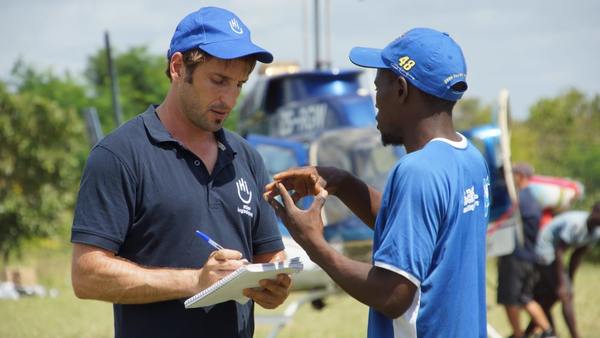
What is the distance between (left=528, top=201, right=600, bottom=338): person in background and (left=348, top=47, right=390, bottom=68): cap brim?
698 centimetres

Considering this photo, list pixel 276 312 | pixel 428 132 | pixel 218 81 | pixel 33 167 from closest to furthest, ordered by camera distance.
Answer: pixel 428 132, pixel 218 81, pixel 276 312, pixel 33 167

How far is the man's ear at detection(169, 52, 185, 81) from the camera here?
3.18 m

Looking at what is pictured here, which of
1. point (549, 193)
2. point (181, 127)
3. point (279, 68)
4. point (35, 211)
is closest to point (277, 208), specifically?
point (181, 127)

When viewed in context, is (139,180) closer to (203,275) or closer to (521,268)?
(203,275)

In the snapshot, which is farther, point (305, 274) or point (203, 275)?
point (305, 274)

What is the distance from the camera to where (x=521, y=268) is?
10.1 meters

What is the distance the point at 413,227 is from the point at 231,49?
2.93 ft

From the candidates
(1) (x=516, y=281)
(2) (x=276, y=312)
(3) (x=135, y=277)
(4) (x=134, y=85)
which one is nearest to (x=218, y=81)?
(3) (x=135, y=277)

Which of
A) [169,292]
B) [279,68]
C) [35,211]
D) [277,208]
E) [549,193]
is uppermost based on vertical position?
[277,208]

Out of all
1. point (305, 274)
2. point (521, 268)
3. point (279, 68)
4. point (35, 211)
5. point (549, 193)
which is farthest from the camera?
point (35, 211)

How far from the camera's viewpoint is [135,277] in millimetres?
2885

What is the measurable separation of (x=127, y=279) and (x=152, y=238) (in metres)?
0.18

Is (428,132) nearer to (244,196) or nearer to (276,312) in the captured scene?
(244,196)

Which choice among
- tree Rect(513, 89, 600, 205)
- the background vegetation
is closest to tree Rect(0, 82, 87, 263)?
the background vegetation
